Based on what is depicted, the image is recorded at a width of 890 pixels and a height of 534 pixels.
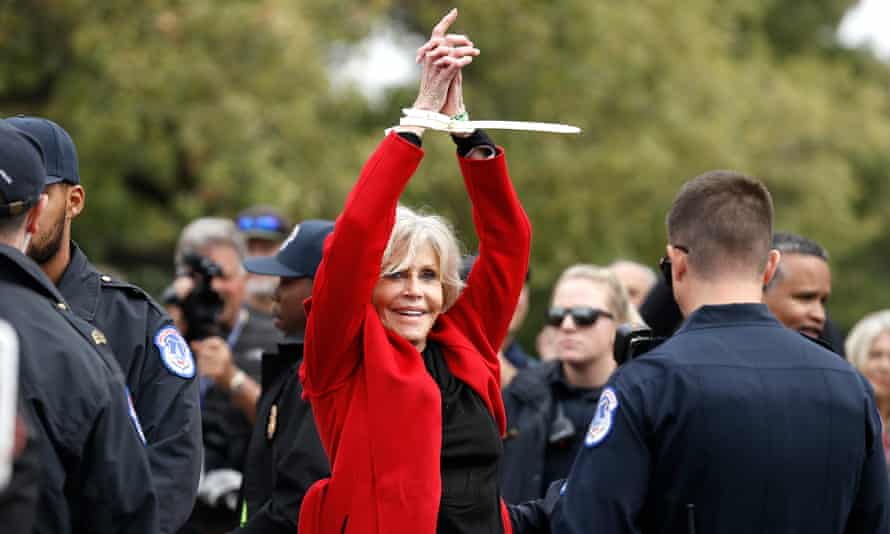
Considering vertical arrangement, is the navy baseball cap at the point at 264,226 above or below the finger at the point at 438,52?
below

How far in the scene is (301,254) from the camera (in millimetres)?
5391

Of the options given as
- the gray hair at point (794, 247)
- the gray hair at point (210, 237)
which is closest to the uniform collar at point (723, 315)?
the gray hair at point (794, 247)

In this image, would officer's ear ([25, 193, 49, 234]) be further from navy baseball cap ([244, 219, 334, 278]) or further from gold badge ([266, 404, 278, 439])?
navy baseball cap ([244, 219, 334, 278])

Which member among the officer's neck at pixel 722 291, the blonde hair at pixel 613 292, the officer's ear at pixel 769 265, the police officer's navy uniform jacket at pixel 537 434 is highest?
the officer's ear at pixel 769 265

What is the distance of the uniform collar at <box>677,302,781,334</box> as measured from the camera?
3.59 meters

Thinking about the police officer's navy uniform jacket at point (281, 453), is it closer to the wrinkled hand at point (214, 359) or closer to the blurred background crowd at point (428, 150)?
the blurred background crowd at point (428, 150)

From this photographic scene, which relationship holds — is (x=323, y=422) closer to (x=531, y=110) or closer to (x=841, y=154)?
(x=531, y=110)

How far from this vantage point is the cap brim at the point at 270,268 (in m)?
5.38

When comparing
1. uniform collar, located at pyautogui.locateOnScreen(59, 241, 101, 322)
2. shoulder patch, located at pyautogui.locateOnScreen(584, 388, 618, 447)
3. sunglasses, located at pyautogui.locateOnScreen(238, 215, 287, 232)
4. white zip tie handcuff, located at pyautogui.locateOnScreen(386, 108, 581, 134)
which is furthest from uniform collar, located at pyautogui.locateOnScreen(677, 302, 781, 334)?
sunglasses, located at pyautogui.locateOnScreen(238, 215, 287, 232)

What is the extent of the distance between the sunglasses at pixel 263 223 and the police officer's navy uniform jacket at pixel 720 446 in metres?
5.29

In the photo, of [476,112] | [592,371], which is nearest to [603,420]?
[592,371]

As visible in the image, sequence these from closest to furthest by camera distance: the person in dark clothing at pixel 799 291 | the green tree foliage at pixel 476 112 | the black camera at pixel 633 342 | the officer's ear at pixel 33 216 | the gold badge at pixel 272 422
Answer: the officer's ear at pixel 33 216 < the black camera at pixel 633 342 < the gold badge at pixel 272 422 < the person in dark clothing at pixel 799 291 < the green tree foliage at pixel 476 112

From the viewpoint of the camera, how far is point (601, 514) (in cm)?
340

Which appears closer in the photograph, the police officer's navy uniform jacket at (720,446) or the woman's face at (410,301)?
the police officer's navy uniform jacket at (720,446)
